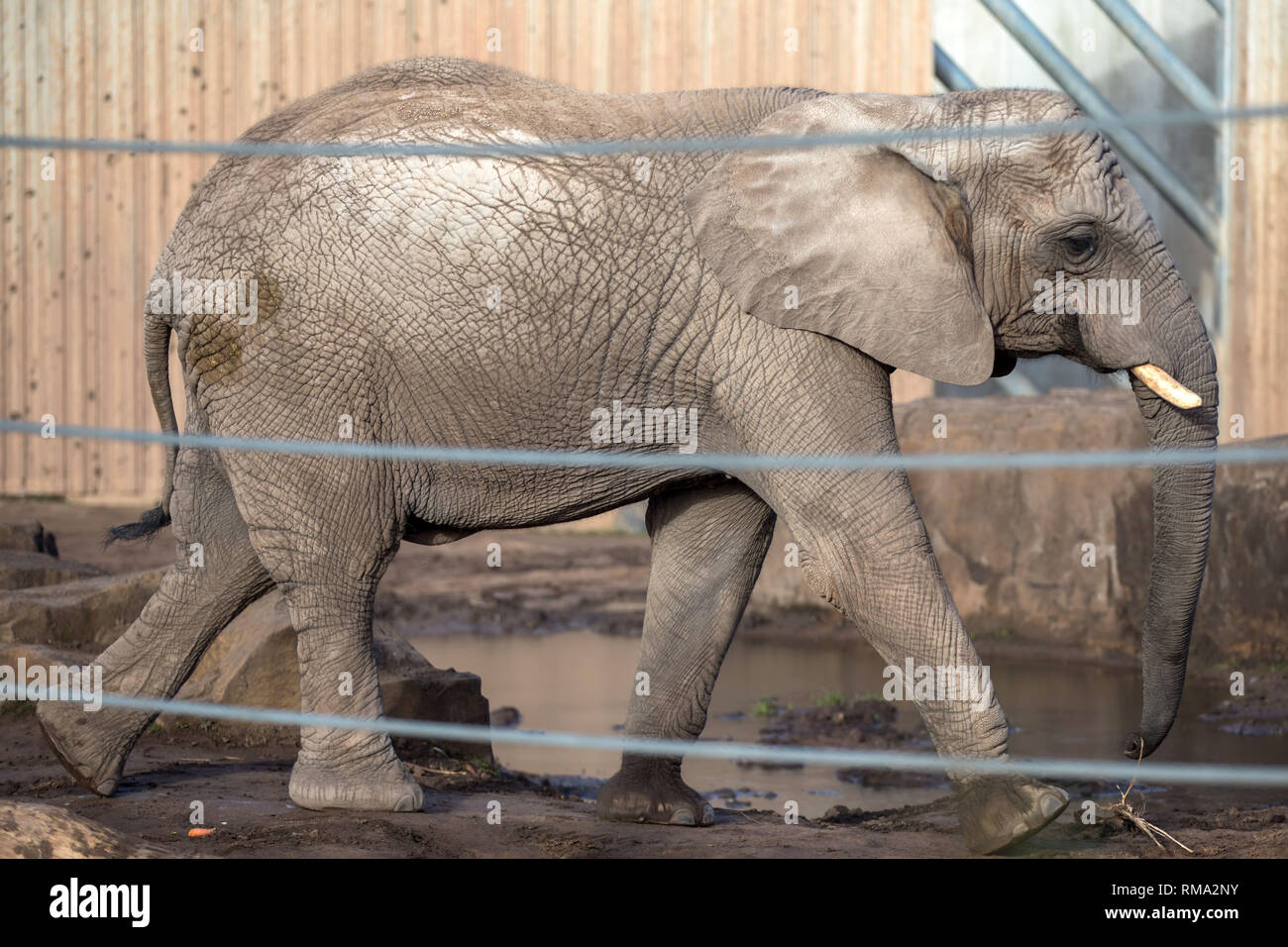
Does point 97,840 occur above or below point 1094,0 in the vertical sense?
below

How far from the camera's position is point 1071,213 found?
15.2ft

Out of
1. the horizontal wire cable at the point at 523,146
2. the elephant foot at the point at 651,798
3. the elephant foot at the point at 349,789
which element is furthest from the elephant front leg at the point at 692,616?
the horizontal wire cable at the point at 523,146

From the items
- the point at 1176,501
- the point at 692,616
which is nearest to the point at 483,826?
the point at 692,616

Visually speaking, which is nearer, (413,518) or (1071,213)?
(1071,213)

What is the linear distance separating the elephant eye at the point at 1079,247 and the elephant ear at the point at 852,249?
0.29 m

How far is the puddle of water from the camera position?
22.9 feet

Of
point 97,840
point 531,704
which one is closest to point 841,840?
point 97,840

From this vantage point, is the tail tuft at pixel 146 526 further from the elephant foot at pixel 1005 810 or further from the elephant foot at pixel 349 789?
the elephant foot at pixel 1005 810

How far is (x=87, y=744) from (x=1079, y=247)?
354 cm

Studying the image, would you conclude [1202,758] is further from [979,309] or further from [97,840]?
[97,840]

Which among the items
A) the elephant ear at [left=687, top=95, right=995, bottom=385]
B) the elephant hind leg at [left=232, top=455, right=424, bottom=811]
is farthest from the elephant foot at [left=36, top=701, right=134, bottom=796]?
the elephant ear at [left=687, top=95, right=995, bottom=385]

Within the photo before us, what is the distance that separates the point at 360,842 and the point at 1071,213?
8.95ft

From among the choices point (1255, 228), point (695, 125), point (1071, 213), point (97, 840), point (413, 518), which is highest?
point (1255, 228)

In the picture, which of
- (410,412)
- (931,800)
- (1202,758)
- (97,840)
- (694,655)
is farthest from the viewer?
(1202,758)
